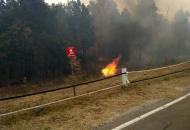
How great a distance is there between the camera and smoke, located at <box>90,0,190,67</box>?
234 ft

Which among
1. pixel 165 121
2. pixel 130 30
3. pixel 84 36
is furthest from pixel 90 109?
pixel 130 30

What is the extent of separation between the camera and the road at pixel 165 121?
858 cm

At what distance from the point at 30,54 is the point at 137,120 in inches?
1852

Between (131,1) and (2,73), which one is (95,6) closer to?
(131,1)

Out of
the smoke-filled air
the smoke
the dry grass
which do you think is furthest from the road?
the smoke

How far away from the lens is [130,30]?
71000 mm

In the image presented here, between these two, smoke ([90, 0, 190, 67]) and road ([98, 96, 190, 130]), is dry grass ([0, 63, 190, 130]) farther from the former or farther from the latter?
smoke ([90, 0, 190, 67])

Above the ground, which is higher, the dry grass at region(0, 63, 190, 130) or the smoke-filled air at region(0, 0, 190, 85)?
the smoke-filled air at region(0, 0, 190, 85)

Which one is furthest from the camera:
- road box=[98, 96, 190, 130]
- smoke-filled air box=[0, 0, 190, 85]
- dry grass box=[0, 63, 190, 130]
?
smoke-filled air box=[0, 0, 190, 85]

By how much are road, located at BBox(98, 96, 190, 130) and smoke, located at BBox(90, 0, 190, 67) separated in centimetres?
5711

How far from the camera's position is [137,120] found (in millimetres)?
9453

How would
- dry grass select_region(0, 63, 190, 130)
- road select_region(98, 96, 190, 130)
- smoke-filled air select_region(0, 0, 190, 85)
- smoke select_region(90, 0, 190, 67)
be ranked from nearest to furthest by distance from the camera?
road select_region(98, 96, 190, 130), dry grass select_region(0, 63, 190, 130), smoke-filled air select_region(0, 0, 190, 85), smoke select_region(90, 0, 190, 67)

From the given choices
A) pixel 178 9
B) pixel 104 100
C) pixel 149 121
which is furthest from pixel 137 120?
pixel 178 9

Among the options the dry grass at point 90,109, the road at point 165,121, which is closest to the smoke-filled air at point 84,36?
the dry grass at point 90,109
